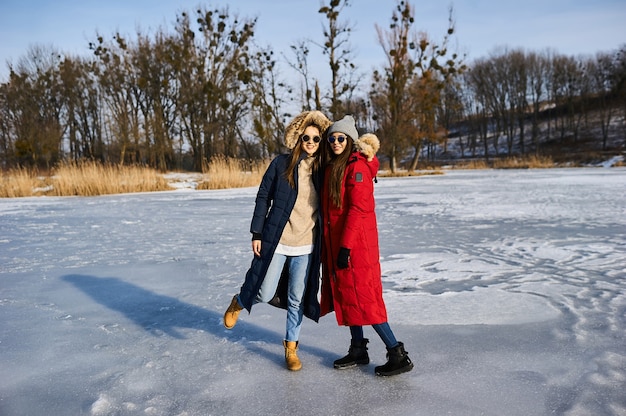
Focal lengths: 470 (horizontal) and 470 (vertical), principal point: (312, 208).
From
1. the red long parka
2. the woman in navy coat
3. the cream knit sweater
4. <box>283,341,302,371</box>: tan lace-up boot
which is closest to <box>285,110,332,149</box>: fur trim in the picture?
the woman in navy coat

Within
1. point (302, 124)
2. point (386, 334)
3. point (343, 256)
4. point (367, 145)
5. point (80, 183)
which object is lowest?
point (386, 334)

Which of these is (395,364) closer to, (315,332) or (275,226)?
(315,332)

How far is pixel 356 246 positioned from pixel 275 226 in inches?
15.8

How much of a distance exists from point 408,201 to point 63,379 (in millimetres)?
7840

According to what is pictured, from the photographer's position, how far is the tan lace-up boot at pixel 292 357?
2133 millimetres

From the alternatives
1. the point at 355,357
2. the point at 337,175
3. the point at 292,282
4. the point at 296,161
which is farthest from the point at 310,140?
the point at 355,357

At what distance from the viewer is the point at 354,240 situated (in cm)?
204

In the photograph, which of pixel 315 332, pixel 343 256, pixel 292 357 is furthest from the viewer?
pixel 315 332

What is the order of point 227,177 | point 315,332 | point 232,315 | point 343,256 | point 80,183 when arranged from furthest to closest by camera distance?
point 227,177
point 80,183
point 315,332
point 232,315
point 343,256

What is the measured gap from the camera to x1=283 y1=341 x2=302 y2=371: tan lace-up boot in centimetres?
213

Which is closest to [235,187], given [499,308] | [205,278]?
[205,278]

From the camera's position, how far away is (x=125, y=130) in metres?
23.5

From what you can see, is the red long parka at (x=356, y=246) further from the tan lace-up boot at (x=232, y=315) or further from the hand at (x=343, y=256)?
the tan lace-up boot at (x=232, y=315)

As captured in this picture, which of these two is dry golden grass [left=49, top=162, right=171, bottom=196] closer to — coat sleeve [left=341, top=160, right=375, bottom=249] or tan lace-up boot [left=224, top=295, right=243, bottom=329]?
tan lace-up boot [left=224, top=295, right=243, bottom=329]
